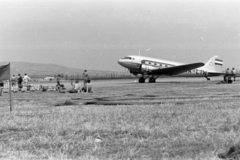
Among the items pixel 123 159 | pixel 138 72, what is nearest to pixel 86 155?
pixel 123 159

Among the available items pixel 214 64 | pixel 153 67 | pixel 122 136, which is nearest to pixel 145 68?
pixel 153 67

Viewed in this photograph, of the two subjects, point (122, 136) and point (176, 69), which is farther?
point (176, 69)

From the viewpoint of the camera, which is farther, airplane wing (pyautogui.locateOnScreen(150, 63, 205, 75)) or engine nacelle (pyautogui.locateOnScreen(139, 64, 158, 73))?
airplane wing (pyautogui.locateOnScreen(150, 63, 205, 75))

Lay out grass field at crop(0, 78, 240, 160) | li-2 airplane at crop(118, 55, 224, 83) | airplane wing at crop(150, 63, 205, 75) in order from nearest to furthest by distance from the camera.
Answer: grass field at crop(0, 78, 240, 160) < li-2 airplane at crop(118, 55, 224, 83) < airplane wing at crop(150, 63, 205, 75)

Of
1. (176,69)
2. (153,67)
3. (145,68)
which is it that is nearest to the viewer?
(145,68)

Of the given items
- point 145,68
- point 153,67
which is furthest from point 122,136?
point 153,67

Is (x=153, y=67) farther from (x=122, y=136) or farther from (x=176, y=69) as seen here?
(x=122, y=136)

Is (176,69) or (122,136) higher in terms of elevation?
(176,69)

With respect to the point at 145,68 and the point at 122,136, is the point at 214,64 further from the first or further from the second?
the point at 122,136

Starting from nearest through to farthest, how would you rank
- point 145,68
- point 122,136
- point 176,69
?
point 122,136 < point 145,68 < point 176,69

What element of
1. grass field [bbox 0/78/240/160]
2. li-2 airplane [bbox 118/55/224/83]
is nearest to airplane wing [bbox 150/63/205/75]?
li-2 airplane [bbox 118/55/224/83]

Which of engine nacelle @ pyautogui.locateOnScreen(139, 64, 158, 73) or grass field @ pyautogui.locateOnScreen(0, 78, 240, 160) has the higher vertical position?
engine nacelle @ pyautogui.locateOnScreen(139, 64, 158, 73)

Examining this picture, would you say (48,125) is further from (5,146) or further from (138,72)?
(138,72)

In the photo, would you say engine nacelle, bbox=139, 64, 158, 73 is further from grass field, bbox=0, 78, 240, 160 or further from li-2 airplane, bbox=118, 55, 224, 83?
grass field, bbox=0, 78, 240, 160
